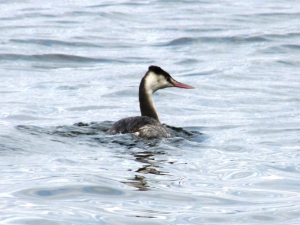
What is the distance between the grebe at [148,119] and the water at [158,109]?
0.66ft

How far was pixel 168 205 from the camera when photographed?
6.88m

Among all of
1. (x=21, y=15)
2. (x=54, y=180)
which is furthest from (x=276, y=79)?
(x=21, y=15)

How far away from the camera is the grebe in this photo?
942 cm

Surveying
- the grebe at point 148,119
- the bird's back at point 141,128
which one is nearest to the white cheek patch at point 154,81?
the grebe at point 148,119

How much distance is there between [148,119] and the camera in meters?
9.70

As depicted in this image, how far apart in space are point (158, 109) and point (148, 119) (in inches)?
114

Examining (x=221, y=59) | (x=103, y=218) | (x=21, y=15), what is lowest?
(x=103, y=218)

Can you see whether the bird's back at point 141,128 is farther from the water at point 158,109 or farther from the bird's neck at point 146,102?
the bird's neck at point 146,102

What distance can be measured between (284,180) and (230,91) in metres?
6.01

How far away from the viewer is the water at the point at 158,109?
694 centimetres

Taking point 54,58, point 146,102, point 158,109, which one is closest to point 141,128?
point 146,102

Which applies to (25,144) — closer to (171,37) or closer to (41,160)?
(41,160)

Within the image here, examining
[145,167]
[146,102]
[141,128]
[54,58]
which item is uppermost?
[54,58]

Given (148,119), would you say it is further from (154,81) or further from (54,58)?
(54,58)
